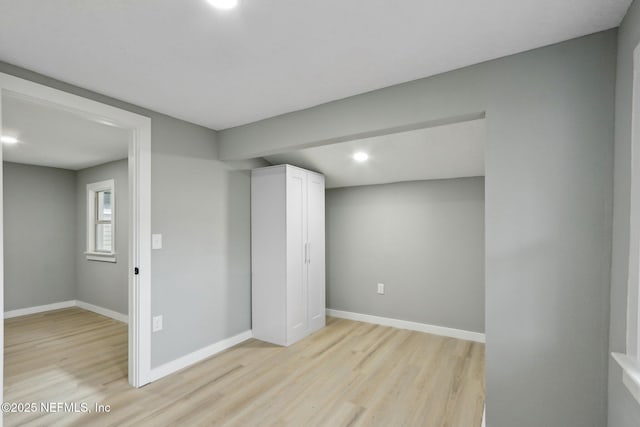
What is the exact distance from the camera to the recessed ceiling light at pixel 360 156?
340 cm

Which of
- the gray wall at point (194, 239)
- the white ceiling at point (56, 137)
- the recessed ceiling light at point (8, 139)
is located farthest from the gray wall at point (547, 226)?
the recessed ceiling light at point (8, 139)

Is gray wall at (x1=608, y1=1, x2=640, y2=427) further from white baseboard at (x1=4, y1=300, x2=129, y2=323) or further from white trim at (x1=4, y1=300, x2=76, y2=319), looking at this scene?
white trim at (x1=4, y1=300, x2=76, y2=319)

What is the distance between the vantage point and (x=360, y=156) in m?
3.46

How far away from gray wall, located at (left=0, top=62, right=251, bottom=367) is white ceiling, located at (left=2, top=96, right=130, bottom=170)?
531mm

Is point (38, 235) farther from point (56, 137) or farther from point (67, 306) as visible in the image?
point (56, 137)

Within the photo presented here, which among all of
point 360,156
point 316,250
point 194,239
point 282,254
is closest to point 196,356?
point 194,239

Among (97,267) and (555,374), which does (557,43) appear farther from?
(97,267)

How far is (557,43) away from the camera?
165 cm

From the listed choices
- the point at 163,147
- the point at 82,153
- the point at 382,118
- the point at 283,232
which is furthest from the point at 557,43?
the point at 82,153

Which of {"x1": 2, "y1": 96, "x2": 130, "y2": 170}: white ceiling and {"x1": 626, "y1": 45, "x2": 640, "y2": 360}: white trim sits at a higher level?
{"x1": 2, "y1": 96, "x2": 130, "y2": 170}: white ceiling

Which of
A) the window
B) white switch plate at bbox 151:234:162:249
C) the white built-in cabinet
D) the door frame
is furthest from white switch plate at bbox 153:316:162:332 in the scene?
the window

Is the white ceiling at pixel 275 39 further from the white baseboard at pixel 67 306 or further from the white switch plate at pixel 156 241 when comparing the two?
the white baseboard at pixel 67 306

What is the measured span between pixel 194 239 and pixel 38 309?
3.66 metres

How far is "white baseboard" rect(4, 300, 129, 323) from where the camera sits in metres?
4.36
